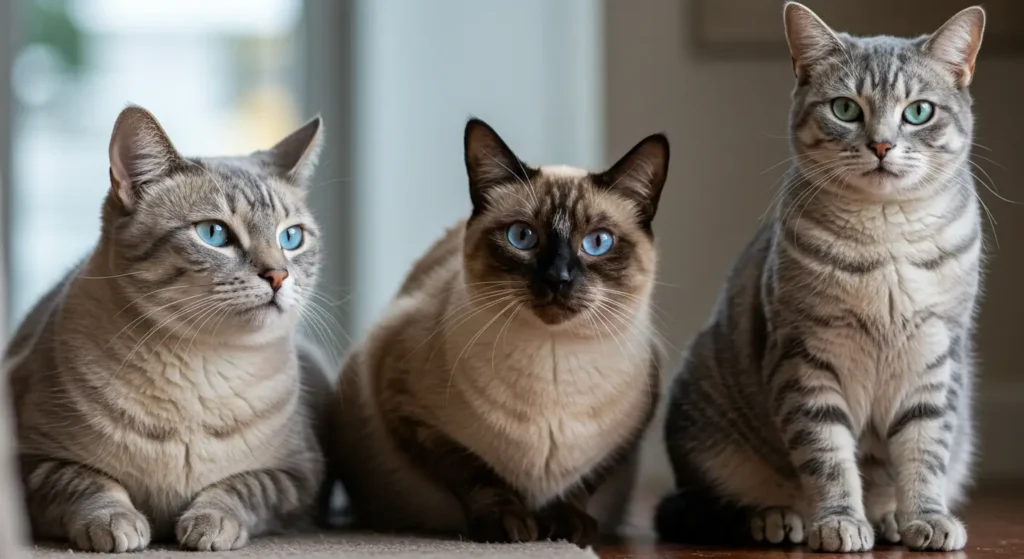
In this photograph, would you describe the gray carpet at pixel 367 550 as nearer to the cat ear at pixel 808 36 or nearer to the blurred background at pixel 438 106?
the cat ear at pixel 808 36

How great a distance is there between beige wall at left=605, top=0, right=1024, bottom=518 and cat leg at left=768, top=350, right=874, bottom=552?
1.29 metres

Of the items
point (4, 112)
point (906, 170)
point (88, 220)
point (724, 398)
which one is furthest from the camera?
point (88, 220)

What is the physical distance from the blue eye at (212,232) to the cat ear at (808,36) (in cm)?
113

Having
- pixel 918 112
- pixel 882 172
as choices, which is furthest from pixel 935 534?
pixel 918 112

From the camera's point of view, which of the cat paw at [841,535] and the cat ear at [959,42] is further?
the cat ear at [959,42]

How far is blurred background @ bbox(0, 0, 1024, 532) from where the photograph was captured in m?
3.48

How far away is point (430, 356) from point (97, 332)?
617mm

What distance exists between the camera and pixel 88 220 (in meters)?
4.19

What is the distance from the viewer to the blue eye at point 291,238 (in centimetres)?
219

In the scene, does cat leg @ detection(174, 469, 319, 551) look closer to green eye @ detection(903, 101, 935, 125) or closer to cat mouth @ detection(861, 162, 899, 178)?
cat mouth @ detection(861, 162, 899, 178)

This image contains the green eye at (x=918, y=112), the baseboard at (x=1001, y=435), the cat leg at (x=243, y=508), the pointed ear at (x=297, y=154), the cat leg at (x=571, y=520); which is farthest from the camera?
the baseboard at (x=1001, y=435)

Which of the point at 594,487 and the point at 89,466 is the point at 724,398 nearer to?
the point at 594,487

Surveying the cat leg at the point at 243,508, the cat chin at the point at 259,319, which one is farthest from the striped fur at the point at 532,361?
the cat chin at the point at 259,319

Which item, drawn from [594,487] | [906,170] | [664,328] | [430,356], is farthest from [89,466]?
[664,328]
